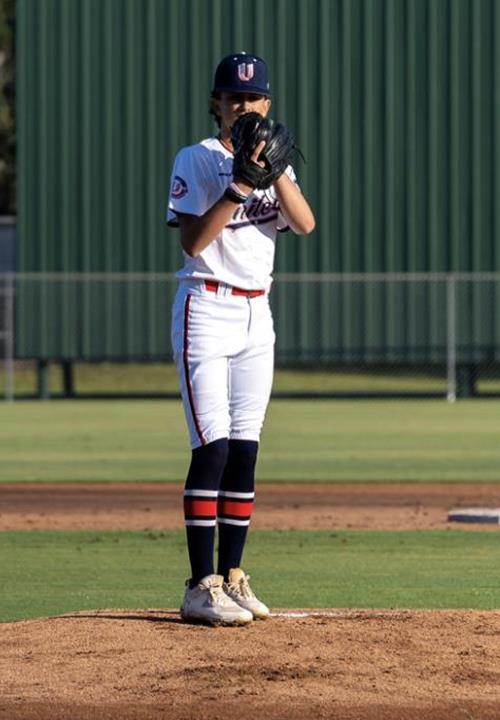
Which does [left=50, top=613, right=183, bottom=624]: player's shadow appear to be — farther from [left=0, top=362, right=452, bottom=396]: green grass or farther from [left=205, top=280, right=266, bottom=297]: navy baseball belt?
[left=0, top=362, right=452, bottom=396]: green grass

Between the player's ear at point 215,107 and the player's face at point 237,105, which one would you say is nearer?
the player's face at point 237,105

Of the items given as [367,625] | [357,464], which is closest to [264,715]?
[367,625]

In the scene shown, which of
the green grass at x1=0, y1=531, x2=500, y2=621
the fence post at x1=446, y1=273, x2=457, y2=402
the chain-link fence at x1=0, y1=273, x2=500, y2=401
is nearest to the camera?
the green grass at x1=0, y1=531, x2=500, y2=621

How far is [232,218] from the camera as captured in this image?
6.91 m

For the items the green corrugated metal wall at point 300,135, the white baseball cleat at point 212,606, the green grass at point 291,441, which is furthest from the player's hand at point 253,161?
the green corrugated metal wall at point 300,135

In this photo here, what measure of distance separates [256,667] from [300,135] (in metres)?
26.1

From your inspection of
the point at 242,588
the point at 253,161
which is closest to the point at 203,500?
the point at 242,588

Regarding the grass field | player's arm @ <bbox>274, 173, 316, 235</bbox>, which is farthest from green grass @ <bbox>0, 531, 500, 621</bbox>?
the grass field

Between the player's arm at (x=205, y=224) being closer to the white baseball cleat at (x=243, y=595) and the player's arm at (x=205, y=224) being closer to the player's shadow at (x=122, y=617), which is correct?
the white baseball cleat at (x=243, y=595)

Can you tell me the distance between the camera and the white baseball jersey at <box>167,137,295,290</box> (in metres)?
6.87

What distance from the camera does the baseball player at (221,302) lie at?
686cm

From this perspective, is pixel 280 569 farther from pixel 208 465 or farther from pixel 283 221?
pixel 283 221

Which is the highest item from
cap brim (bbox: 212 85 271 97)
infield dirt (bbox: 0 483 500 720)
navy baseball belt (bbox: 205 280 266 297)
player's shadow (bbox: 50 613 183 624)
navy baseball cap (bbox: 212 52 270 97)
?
navy baseball cap (bbox: 212 52 270 97)

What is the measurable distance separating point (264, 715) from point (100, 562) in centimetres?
472
